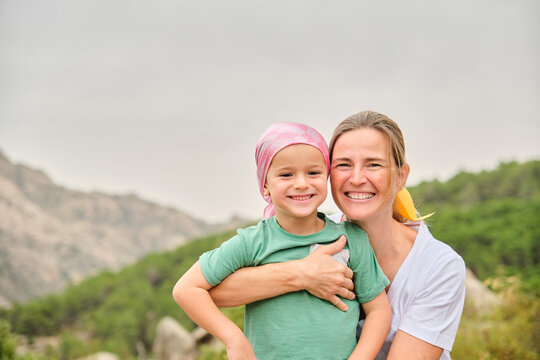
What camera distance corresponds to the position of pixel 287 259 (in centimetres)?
221

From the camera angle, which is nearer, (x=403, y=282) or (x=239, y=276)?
(x=239, y=276)

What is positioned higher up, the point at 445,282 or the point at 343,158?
the point at 343,158

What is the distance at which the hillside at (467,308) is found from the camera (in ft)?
22.1

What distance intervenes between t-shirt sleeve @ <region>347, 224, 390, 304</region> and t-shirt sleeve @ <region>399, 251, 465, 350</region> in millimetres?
221

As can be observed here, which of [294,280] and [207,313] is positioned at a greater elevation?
[294,280]

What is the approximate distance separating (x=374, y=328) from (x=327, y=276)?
1.14 ft

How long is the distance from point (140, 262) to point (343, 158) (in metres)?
43.8

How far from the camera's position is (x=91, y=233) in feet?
305

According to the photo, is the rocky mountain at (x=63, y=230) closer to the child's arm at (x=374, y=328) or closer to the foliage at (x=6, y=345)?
the foliage at (x=6, y=345)

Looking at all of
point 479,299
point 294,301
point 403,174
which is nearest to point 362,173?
point 403,174

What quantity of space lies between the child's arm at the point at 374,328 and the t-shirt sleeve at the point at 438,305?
142 millimetres

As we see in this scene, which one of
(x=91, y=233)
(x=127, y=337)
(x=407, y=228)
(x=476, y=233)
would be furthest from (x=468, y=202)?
(x=91, y=233)

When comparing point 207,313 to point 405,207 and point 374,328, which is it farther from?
point 405,207

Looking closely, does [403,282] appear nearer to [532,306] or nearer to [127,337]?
[532,306]
